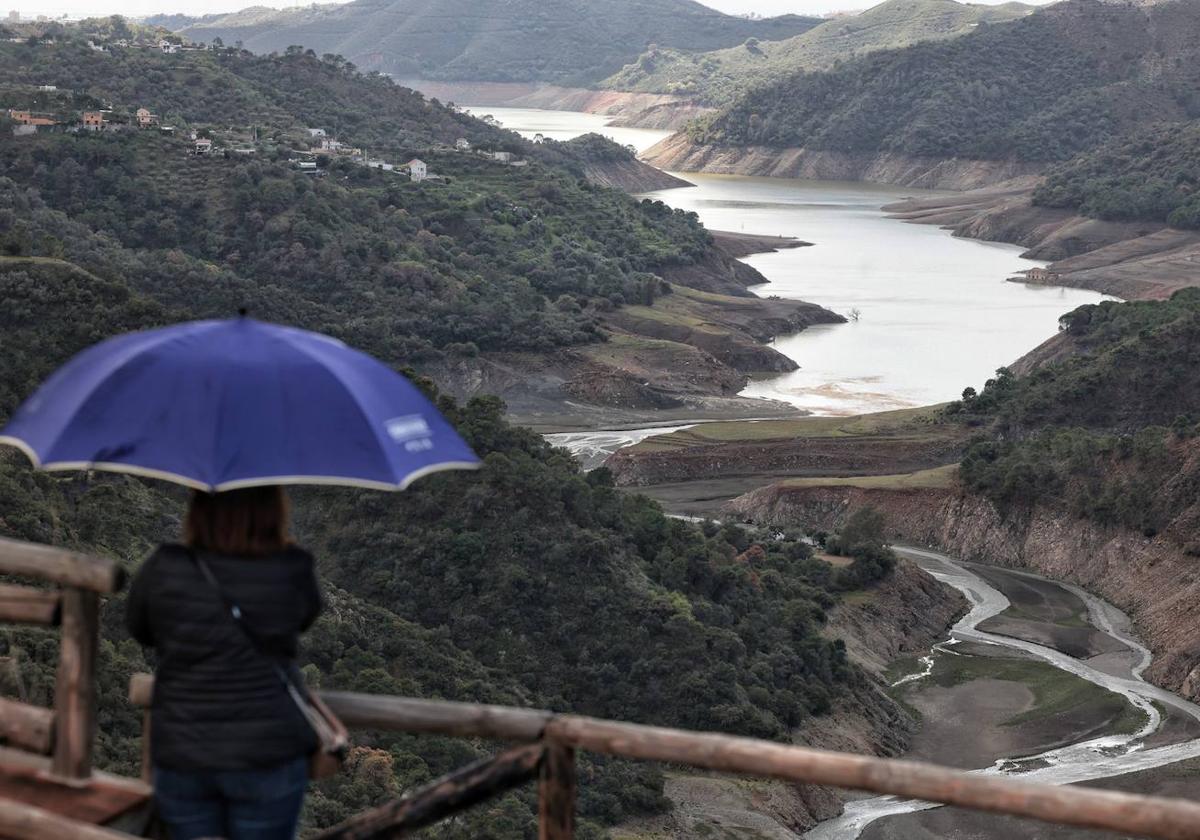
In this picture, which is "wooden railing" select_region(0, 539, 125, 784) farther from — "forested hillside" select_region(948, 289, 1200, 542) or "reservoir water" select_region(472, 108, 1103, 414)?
"reservoir water" select_region(472, 108, 1103, 414)

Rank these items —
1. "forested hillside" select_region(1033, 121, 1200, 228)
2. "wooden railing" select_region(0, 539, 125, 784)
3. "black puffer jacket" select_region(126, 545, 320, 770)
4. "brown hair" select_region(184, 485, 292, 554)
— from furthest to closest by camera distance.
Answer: "forested hillside" select_region(1033, 121, 1200, 228), "wooden railing" select_region(0, 539, 125, 784), "brown hair" select_region(184, 485, 292, 554), "black puffer jacket" select_region(126, 545, 320, 770)

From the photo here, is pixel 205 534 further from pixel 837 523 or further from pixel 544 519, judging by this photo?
pixel 837 523

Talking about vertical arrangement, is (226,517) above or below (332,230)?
above

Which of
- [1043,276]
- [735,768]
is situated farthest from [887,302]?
[735,768]

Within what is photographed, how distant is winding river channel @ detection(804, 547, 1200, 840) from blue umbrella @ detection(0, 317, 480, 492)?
25994mm

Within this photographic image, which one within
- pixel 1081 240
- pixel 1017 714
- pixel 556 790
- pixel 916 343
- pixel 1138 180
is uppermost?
pixel 1138 180

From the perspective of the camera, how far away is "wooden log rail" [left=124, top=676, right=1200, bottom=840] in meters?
6.14

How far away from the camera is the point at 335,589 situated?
115 ft

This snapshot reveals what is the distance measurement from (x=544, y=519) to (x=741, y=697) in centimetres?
636

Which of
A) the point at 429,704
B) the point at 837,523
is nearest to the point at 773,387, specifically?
the point at 837,523

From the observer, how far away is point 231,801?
6.32m

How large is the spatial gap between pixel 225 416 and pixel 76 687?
3.94ft

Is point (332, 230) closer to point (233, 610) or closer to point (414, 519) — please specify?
point (414, 519)

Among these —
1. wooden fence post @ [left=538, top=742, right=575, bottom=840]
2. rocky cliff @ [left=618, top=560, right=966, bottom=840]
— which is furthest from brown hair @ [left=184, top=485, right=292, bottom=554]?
rocky cliff @ [left=618, top=560, right=966, bottom=840]
